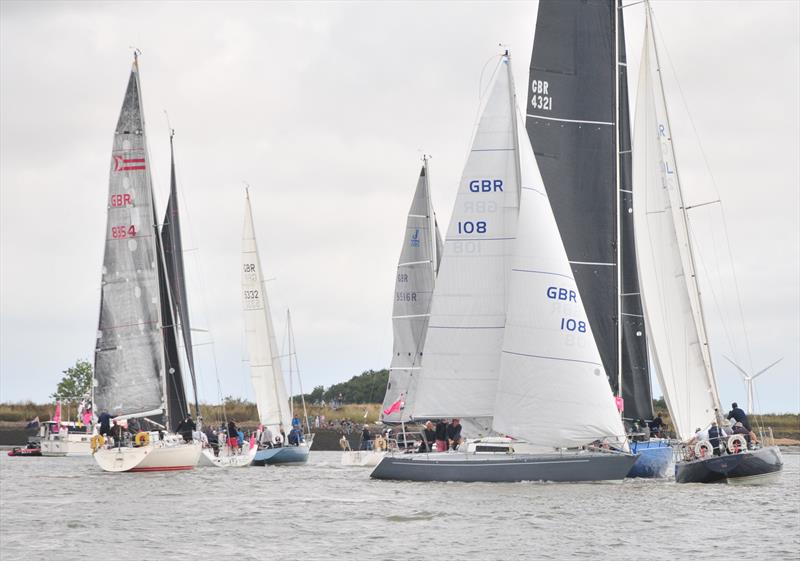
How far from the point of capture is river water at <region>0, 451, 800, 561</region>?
936 inches

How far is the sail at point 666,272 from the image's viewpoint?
3962 cm

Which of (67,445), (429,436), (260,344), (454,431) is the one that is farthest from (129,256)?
(67,445)

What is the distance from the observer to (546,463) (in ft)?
106

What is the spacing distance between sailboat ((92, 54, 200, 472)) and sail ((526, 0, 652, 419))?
13071 mm

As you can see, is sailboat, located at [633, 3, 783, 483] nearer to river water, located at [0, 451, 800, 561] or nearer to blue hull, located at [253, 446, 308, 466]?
river water, located at [0, 451, 800, 561]

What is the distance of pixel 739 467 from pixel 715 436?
4.45 ft

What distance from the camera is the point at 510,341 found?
32.8 meters

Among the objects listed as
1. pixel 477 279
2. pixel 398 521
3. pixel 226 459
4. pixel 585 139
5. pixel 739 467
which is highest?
pixel 585 139

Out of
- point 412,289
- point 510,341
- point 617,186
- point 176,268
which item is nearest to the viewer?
point 510,341

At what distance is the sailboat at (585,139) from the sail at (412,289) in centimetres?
1611

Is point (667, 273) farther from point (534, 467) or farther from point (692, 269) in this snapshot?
point (534, 467)

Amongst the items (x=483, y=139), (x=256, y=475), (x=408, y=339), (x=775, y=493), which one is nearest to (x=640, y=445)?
(x=775, y=493)

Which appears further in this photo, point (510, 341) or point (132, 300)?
point (132, 300)

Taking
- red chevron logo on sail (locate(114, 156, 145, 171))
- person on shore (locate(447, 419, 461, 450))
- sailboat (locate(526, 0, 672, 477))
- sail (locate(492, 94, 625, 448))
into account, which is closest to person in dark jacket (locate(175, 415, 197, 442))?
red chevron logo on sail (locate(114, 156, 145, 171))
